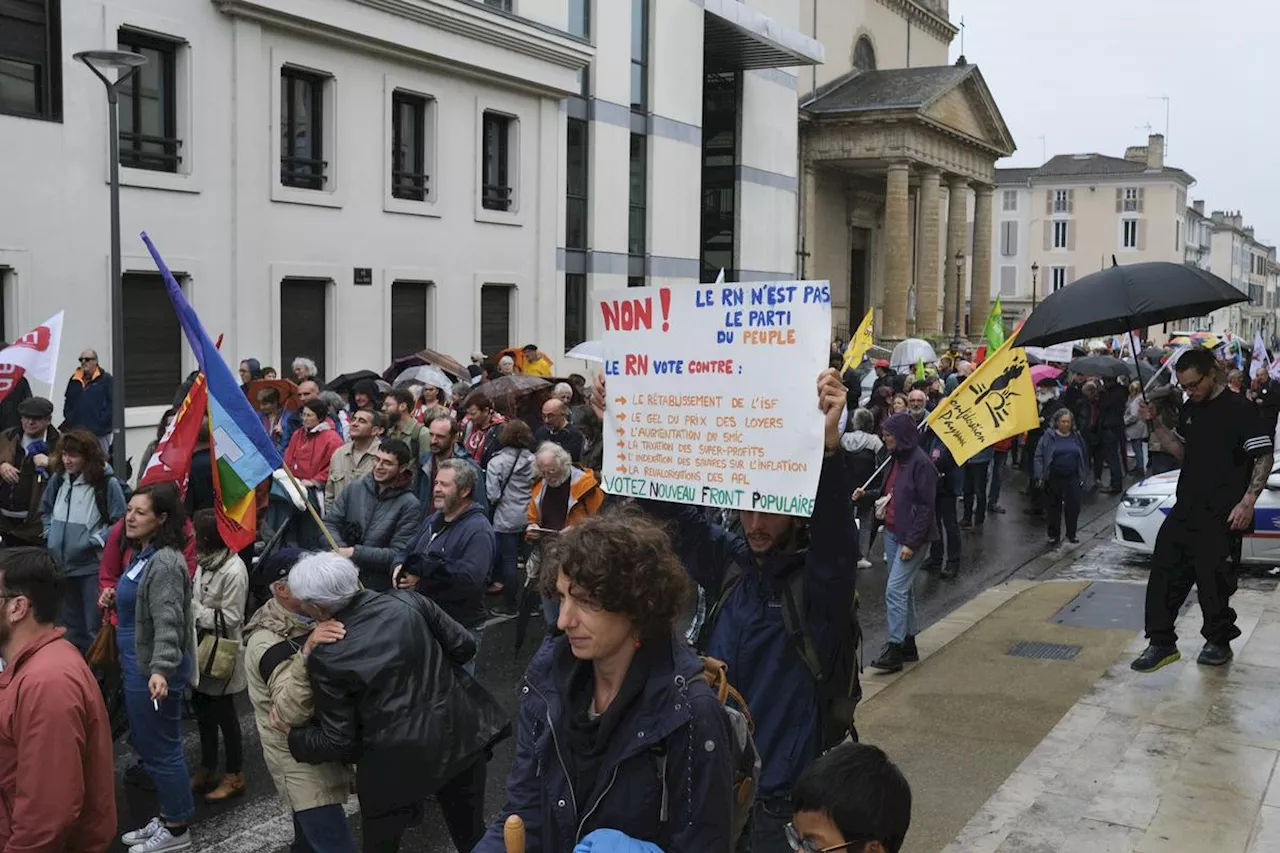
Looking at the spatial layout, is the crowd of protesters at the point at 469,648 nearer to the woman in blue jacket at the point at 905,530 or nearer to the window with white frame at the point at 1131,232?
the woman in blue jacket at the point at 905,530

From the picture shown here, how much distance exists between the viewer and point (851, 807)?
2.90 metres

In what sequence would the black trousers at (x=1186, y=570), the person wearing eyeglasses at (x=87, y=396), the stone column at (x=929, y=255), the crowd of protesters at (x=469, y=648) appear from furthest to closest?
the stone column at (x=929, y=255)
the person wearing eyeglasses at (x=87, y=396)
the black trousers at (x=1186, y=570)
the crowd of protesters at (x=469, y=648)

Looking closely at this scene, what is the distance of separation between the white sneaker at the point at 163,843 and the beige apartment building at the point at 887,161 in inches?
1536

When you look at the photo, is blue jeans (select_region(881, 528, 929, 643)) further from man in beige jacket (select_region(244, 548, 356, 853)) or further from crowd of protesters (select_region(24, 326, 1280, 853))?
man in beige jacket (select_region(244, 548, 356, 853))

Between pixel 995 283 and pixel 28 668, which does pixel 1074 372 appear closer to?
pixel 28 668

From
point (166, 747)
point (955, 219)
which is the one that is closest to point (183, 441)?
point (166, 747)

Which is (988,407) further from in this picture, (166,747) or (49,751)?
(49,751)

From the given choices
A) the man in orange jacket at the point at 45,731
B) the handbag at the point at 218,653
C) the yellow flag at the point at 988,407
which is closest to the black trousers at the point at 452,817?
the man in orange jacket at the point at 45,731

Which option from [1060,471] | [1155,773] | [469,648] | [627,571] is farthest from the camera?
[1060,471]

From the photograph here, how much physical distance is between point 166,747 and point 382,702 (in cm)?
190

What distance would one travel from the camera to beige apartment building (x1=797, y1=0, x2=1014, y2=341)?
4391cm

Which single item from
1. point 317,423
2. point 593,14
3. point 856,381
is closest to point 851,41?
point 593,14

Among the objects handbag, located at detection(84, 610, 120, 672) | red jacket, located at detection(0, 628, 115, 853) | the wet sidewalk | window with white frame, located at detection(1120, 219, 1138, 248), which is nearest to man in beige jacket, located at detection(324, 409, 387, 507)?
handbag, located at detection(84, 610, 120, 672)

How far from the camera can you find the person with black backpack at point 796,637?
423cm
